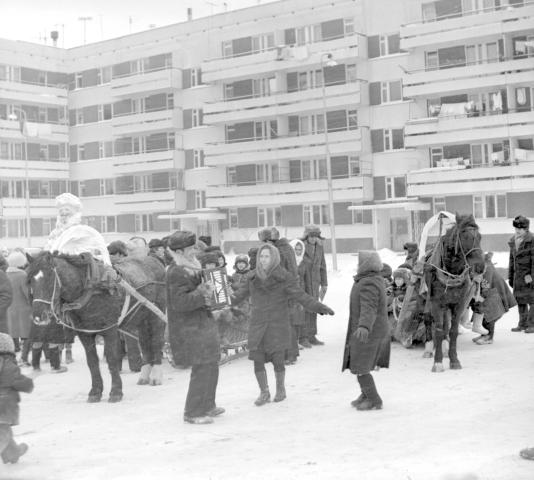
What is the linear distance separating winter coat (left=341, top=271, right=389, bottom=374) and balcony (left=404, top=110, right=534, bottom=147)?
36.2 meters

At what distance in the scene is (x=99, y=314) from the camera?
997cm

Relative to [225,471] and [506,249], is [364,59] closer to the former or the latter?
[506,249]

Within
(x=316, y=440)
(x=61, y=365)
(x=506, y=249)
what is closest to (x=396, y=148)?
(x=506, y=249)

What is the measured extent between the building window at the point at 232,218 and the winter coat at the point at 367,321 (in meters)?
46.4

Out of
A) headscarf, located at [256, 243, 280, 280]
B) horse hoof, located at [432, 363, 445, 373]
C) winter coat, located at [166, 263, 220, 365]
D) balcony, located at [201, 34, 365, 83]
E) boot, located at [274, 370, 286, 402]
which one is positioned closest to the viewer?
winter coat, located at [166, 263, 220, 365]

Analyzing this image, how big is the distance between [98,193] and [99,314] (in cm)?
5453

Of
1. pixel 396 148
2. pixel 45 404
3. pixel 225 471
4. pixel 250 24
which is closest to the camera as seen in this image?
pixel 225 471

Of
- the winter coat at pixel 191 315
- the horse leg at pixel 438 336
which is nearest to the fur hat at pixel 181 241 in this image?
the winter coat at pixel 191 315

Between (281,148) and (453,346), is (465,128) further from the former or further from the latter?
(453,346)

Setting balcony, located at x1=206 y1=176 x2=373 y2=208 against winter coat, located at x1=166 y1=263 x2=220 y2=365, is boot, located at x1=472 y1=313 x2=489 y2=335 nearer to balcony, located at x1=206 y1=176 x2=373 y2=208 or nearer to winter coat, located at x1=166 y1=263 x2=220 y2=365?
winter coat, located at x1=166 y1=263 x2=220 y2=365

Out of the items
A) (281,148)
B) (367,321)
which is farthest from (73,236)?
(281,148)

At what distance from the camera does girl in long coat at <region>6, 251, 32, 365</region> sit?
513 inches

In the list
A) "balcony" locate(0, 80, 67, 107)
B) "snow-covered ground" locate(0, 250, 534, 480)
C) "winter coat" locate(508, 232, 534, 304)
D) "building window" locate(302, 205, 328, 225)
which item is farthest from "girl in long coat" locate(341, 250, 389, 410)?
"balcony" locate(0, 80, 67, 107)

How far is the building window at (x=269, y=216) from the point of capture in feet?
175
